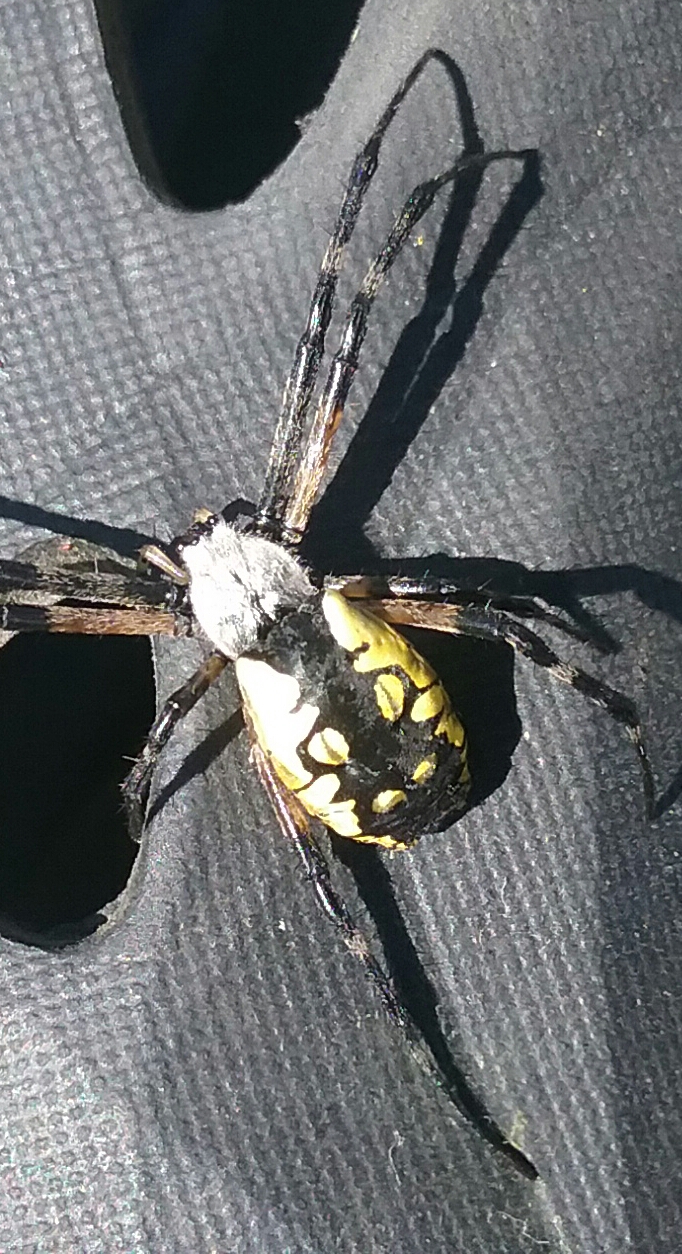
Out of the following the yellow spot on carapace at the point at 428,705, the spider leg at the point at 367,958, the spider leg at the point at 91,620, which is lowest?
the spider leg at the point at 367,958

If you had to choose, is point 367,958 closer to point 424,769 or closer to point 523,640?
point 424,769

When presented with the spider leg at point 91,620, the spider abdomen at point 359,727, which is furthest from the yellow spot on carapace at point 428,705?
the spider leg at point 91,620

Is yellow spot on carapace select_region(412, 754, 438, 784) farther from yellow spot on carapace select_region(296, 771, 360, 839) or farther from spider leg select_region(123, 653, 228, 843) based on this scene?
spider leg select_region(123, 653, 228, 843)

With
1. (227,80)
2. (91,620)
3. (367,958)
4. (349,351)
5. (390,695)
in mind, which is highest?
(227,80)

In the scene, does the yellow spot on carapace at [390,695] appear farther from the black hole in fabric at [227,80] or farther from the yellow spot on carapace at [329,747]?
the black hole in fabric at [227,80]

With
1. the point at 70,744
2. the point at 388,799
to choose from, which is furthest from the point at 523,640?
the point at 70,744

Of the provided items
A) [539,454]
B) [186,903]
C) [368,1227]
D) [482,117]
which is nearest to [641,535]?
[539,454]

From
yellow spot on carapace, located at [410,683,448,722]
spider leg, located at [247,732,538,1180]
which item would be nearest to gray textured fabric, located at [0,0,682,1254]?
spider leg, located at [247,732,538,1180]
